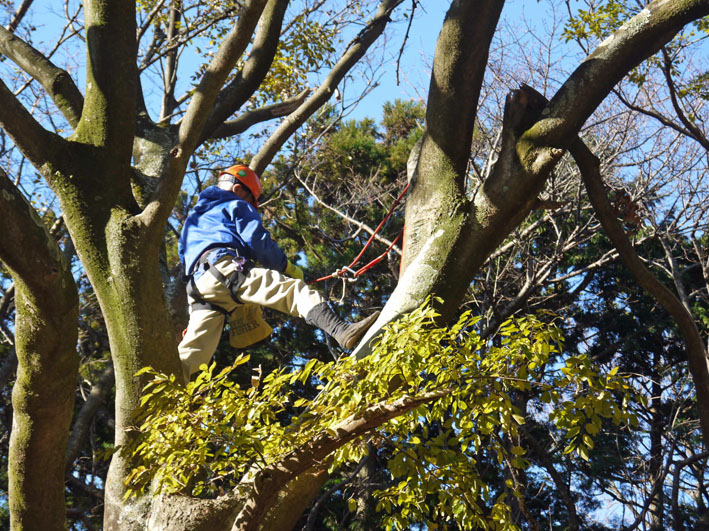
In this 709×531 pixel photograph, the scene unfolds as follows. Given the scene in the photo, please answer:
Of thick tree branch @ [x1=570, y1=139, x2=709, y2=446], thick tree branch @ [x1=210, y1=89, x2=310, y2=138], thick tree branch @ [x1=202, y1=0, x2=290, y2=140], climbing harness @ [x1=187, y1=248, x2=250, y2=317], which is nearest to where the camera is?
thick tree branch @ [x1=570, y1=139, x2=709, y2=446]

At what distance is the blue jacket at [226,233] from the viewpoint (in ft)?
13.3

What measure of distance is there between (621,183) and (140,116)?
6964 millimetres

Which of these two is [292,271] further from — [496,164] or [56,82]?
[56,82]

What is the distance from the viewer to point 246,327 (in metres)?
4.38

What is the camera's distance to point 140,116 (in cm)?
473

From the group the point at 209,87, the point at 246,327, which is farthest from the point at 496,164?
the point at 246,327

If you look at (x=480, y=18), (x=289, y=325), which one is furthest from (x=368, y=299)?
(x=480, y=18)

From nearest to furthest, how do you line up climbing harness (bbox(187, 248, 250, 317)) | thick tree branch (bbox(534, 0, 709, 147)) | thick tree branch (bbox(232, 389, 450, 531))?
thick tree branch (bbox(232, 389, 450, 531))
thick tree branch (bbox(534, 0, 709, 147))
climbing harness (bbox(187, 248, 250, 317))

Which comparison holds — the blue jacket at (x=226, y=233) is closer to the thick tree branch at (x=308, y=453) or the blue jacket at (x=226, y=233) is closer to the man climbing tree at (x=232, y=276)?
the man climbing tree at (x=232, y=276)

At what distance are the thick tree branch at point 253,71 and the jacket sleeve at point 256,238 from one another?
775mm

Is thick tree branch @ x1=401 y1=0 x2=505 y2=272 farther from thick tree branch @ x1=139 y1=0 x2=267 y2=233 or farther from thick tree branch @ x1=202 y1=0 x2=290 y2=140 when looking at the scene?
thick tree branch @ x1=202 y1=0 x2=290 y2=140

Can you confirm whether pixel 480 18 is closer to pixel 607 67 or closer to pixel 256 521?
pixel 607 67

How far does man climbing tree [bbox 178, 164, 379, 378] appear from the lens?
3.73m

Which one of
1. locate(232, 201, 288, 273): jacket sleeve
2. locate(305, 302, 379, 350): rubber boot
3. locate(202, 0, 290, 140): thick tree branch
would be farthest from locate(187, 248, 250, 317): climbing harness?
locate(202, 0, 290, 140): thick tree branch
